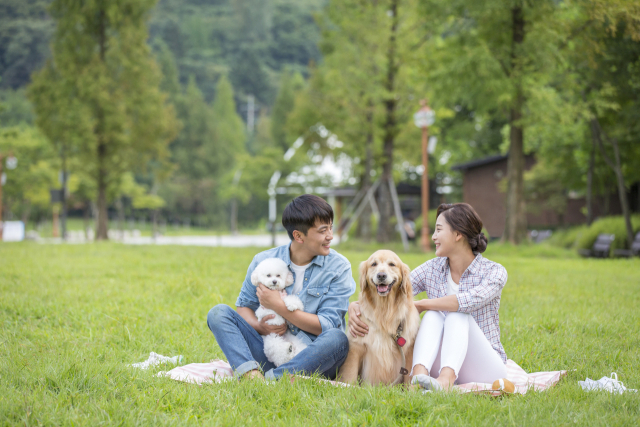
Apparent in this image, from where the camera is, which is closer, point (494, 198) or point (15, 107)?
point (494, 198)

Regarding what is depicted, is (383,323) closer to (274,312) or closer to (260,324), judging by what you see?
(274,312)

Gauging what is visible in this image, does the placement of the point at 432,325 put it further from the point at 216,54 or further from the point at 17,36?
the point at 216,54

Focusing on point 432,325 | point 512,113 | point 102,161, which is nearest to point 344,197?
point 102,161

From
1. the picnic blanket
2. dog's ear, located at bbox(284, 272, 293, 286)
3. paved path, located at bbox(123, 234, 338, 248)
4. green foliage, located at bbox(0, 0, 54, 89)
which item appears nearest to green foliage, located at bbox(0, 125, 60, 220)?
green foliage, located at bbox(0, 0, 54, 89)

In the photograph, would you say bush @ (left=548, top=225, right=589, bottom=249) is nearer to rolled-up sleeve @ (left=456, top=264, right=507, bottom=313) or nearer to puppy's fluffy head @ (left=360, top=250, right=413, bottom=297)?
rolled-up sleeve @ (left=456, top=264, right=507, bottom=313)

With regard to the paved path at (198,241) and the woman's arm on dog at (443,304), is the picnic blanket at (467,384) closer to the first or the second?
the woman's arm on dog at (443,304)

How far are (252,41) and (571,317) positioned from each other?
11228cm

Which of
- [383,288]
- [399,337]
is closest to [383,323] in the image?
[399,337]

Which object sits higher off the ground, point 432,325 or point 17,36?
point 17,36

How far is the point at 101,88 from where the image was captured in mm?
24188

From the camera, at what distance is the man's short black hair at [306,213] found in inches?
149

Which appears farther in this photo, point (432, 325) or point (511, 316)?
point (511, 316)

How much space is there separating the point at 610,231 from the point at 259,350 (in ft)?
48.4

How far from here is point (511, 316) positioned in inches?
261
